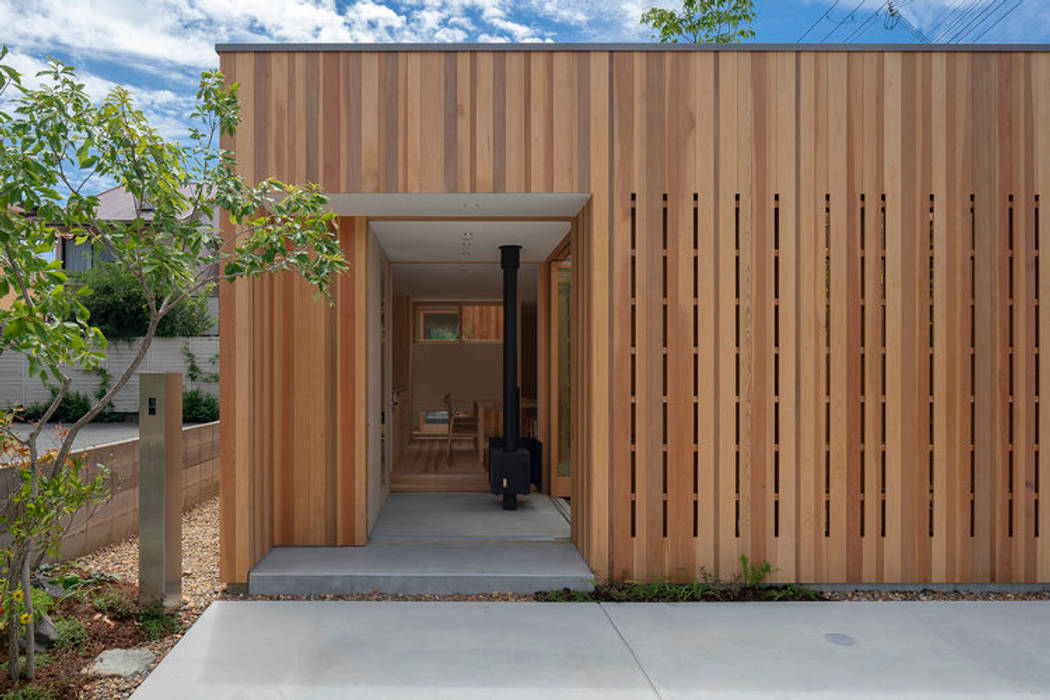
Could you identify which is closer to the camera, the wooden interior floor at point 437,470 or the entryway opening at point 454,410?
the entryway opening at point 454,410

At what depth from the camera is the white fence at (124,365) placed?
47.8 ft

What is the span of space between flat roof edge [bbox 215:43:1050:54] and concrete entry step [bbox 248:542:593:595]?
313 cm

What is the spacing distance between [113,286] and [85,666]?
15.1m

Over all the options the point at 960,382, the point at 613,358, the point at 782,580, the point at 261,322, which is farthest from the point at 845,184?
the point at 261,322

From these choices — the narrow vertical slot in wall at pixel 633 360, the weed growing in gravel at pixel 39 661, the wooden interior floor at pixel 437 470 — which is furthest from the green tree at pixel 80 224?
the wooden interior floor at pixel 437 470

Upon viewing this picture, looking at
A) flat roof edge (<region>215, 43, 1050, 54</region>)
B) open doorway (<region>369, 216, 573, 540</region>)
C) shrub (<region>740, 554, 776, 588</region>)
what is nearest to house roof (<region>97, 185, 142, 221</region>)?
open doorway (<region>369, 216, 573, 540</region>)

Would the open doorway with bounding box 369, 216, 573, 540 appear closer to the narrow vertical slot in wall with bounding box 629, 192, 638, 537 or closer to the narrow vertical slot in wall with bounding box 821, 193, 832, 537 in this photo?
the narrow vertical slot in wall with bounding box 629, 192, 638, 537

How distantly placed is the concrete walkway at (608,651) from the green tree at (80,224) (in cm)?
96

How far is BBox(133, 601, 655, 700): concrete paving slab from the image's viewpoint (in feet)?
9.41

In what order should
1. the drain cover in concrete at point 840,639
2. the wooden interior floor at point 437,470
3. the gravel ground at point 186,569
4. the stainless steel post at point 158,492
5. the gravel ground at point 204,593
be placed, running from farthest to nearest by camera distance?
the wooden interior floor at point 437,470 < the gravel ground at point 204,593 < the stainless steel post at point 158,492 < the drain cover in concrete at point 840,639 < the gravel ground at point 186,569

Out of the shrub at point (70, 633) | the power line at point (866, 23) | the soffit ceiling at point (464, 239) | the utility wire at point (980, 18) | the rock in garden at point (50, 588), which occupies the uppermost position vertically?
the power line at point (866, 23)

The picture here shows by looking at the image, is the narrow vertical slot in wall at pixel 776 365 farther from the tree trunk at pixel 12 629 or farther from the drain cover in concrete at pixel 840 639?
the tree trunk at pixel 12 629

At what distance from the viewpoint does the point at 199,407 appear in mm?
14109

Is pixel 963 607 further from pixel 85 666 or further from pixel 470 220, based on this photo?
pixel 85 666
